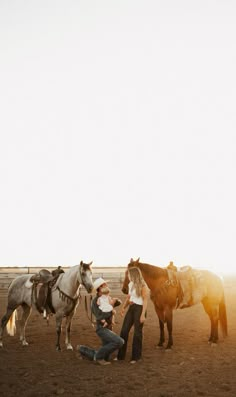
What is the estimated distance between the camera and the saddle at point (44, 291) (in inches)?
388

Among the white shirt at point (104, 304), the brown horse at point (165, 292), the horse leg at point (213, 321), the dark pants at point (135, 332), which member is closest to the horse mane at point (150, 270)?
the brown horse at point (165, 292)

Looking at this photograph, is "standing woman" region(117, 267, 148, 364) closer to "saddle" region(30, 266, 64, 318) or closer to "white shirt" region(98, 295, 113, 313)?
"white shirt" region(98, 295, 113, 313)

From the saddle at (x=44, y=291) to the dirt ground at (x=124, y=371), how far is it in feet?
3.39

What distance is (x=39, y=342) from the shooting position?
10578mm

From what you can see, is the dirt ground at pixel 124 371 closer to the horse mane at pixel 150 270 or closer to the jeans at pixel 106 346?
the jeans at pixel 106 346

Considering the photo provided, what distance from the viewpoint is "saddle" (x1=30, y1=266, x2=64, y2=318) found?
9844mm

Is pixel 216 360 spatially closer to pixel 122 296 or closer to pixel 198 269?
pixel 198 269

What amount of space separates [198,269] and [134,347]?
345cm

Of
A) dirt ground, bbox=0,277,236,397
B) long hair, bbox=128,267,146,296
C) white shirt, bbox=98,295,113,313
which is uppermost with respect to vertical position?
long hair, bbox=128,267,146,296

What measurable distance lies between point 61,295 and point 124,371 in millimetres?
2883

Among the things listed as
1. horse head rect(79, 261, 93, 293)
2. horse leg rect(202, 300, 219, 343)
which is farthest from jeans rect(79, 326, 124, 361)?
horse leg rect(202, 300, 219, 343)

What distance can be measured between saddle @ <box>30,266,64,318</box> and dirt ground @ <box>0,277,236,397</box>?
103 cm

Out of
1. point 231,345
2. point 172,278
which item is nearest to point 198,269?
point 172,278

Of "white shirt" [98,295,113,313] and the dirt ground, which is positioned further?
"white shirt" [98,295,113,313]
